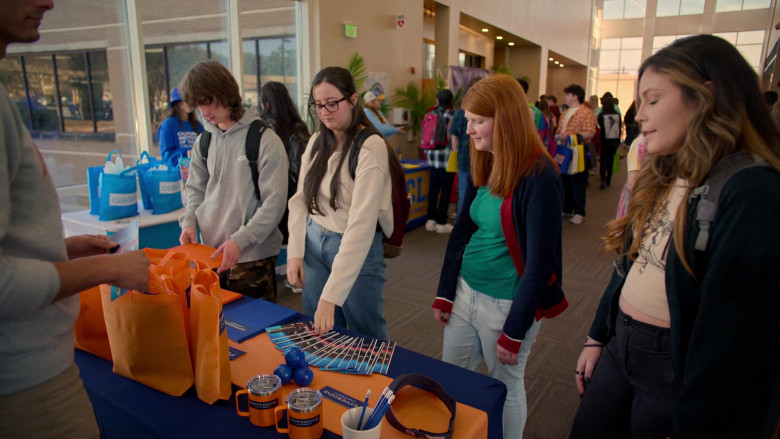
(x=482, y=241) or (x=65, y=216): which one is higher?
(x=482, y=241)

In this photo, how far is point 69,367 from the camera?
0.82 meters

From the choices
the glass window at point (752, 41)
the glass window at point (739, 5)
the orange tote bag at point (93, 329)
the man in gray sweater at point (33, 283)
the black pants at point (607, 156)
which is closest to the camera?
the man in gray sweater at point (33, 283)

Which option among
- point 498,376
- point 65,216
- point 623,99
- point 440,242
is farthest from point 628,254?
point 623,99

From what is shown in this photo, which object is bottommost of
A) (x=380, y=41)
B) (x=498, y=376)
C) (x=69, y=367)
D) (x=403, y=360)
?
(x=498, y=376)

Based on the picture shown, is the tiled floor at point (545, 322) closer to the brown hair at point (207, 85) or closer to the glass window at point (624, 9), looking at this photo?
the brown hair at point (207, 85)

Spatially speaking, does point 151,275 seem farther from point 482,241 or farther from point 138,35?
point 138,35

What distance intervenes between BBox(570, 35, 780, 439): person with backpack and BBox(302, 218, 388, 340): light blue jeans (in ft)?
2.64

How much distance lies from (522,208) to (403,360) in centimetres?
55

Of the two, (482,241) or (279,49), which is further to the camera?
(279,49)

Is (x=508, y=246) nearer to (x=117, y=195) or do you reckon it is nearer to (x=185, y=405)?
(x=185, y=405)

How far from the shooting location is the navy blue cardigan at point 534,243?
1.32 meters

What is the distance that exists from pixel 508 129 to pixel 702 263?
2.12 ft

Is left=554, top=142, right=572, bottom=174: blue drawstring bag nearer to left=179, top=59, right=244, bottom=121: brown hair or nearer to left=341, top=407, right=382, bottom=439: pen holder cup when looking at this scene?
left=179, top=59, right=244, bottom=121: brown hair

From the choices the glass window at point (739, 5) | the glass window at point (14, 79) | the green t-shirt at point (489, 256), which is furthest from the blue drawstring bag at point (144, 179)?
the glass window at point (739, 5)
